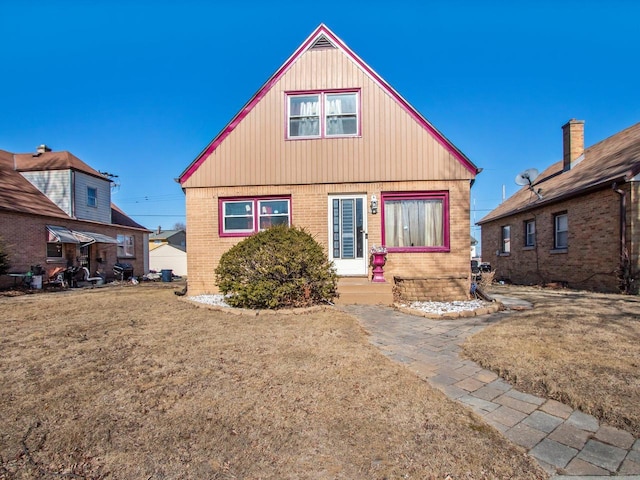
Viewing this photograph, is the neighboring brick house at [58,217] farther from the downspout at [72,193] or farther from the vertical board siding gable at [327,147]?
the vertical board siding gable at [327,147]

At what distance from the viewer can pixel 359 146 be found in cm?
965

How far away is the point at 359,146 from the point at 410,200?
2126 mm

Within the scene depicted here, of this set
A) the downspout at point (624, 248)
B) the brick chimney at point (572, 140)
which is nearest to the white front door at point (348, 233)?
the downspout at point (624, 248)

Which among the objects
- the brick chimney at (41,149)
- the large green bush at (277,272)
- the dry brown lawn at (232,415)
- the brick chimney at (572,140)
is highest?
the brick chimney at (41,149)

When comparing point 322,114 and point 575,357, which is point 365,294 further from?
point 322,114

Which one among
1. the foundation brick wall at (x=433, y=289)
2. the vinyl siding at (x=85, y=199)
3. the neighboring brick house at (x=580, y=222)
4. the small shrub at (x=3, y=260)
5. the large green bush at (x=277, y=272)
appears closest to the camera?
the large green bush at (x=277, y=272)

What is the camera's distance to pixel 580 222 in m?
11.6

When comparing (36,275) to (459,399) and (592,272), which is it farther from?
(592,272)

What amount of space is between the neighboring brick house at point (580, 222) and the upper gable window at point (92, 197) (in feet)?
74.8

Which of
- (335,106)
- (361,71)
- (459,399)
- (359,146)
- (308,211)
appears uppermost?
(361,71)

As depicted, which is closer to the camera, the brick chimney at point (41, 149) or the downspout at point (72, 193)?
the downspout at point (72, 193)

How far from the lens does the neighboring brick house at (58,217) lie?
1497 cm

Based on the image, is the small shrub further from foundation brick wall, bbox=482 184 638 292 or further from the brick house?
foundation brick wall, bbox=482 184 638 292

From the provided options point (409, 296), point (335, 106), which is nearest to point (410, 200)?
point (409, 296)
